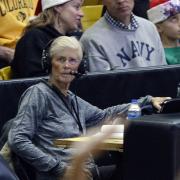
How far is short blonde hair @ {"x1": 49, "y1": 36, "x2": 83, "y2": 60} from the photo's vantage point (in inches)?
167

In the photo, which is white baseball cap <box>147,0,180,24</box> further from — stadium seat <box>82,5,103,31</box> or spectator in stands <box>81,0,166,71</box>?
stadium seat <box>82,5,103,31</box>

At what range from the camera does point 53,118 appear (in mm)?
4148

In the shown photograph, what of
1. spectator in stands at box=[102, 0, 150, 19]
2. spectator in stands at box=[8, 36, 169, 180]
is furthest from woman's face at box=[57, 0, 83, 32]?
spectator in stands at box=[102, 0, 150, 19]

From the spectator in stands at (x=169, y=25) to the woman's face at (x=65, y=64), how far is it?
1.93 metres

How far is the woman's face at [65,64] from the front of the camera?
168 inches

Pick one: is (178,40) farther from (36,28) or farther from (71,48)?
(71,48)

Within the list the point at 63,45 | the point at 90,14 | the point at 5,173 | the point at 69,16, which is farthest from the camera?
the point at 90,14

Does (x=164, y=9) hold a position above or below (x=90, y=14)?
above

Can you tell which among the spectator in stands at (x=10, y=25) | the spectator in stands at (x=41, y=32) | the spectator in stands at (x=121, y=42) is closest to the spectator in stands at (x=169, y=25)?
the spectator in stands at (x=121, y=42)

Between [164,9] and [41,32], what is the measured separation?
1420 millimetres

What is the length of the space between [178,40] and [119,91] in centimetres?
106

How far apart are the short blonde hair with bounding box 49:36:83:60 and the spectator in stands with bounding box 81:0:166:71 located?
1033 millimetres

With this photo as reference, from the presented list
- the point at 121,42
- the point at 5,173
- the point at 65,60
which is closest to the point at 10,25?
the point at 121,42

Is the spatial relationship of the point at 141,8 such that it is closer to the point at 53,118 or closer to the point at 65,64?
the point at 65,64
